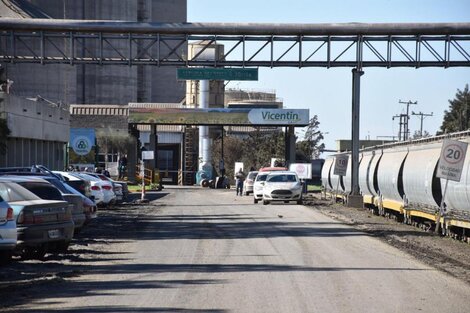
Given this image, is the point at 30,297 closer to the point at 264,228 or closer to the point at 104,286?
the point at 104,286

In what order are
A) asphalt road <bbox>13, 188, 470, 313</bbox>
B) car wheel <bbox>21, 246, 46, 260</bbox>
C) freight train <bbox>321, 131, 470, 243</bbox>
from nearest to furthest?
asphalt road <bbox>13, 188, 470, 313</bbox>, car wheel <bbox>21, 246, 46, 260</bbox>, freight train <bbox>321, 131, 470, 243</bbox>

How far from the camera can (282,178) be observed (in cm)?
4119

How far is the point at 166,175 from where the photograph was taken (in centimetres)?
8525

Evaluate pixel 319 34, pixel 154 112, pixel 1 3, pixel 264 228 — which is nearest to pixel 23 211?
pixel 264 228

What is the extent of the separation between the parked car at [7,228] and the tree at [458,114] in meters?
73.0

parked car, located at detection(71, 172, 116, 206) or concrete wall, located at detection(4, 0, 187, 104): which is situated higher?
concrete wall, located at detection(4, 0, 187, 104)

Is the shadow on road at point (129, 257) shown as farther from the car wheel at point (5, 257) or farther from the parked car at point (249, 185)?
the parked car at point (249, 185)

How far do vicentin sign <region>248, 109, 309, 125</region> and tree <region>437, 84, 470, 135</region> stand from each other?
79.1 feet

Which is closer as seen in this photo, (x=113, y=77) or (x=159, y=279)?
(x=159, y=279)

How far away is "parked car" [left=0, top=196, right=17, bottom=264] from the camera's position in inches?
553

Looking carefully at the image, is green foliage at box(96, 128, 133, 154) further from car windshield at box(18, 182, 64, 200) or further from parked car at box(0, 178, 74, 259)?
parked car at box(0, 178, 74, 259)

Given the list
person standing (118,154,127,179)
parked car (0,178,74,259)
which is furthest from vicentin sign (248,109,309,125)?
parked car (0,178,74,259)

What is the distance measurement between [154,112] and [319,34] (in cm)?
3263

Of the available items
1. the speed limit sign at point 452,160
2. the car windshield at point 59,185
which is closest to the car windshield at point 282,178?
the speed limit sign at point 452,160
